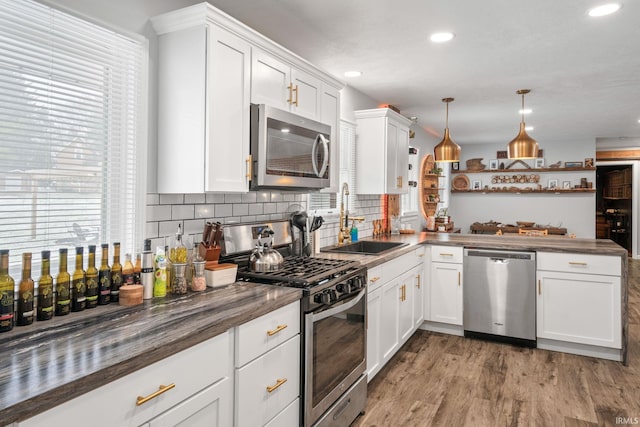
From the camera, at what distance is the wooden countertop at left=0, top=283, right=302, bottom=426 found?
98cm

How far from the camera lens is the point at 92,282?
1646mm

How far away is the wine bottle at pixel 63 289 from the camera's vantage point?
1.54 meters

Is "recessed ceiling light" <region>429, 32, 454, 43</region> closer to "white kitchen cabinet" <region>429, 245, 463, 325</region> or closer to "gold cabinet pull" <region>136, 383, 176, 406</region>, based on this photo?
"white kitchen cabinet" <region>429, 245, 463, 325</region>

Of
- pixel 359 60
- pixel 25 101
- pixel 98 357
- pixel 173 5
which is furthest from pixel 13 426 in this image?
pixel 359 60

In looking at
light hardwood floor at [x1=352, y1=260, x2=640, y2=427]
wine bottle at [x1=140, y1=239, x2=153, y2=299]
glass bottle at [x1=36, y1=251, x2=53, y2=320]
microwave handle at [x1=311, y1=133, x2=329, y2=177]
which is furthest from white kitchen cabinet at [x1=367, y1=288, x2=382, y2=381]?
glass bottle at [x1=36, y1=251, x2=53, y2=320]

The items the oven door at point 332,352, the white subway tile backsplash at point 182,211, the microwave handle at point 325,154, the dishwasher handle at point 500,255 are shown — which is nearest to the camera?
the oven door at point 332,352

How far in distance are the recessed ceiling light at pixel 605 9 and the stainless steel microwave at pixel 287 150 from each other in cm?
173

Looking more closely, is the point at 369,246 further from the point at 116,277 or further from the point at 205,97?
the point at 116,277

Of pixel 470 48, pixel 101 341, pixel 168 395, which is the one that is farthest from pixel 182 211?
pixel 470 48

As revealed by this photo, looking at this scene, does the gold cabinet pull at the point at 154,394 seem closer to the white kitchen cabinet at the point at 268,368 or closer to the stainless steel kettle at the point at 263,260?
the white kitchen cabinet at the point at 268,368

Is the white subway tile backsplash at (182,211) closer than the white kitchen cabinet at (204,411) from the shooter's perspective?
No

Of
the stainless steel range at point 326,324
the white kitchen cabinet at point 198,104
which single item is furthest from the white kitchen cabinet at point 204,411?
the white kitchen cabinet at point 198,104

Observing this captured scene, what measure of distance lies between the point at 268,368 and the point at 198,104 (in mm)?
1243

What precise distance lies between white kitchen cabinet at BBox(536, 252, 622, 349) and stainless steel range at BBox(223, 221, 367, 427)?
2.05 m
